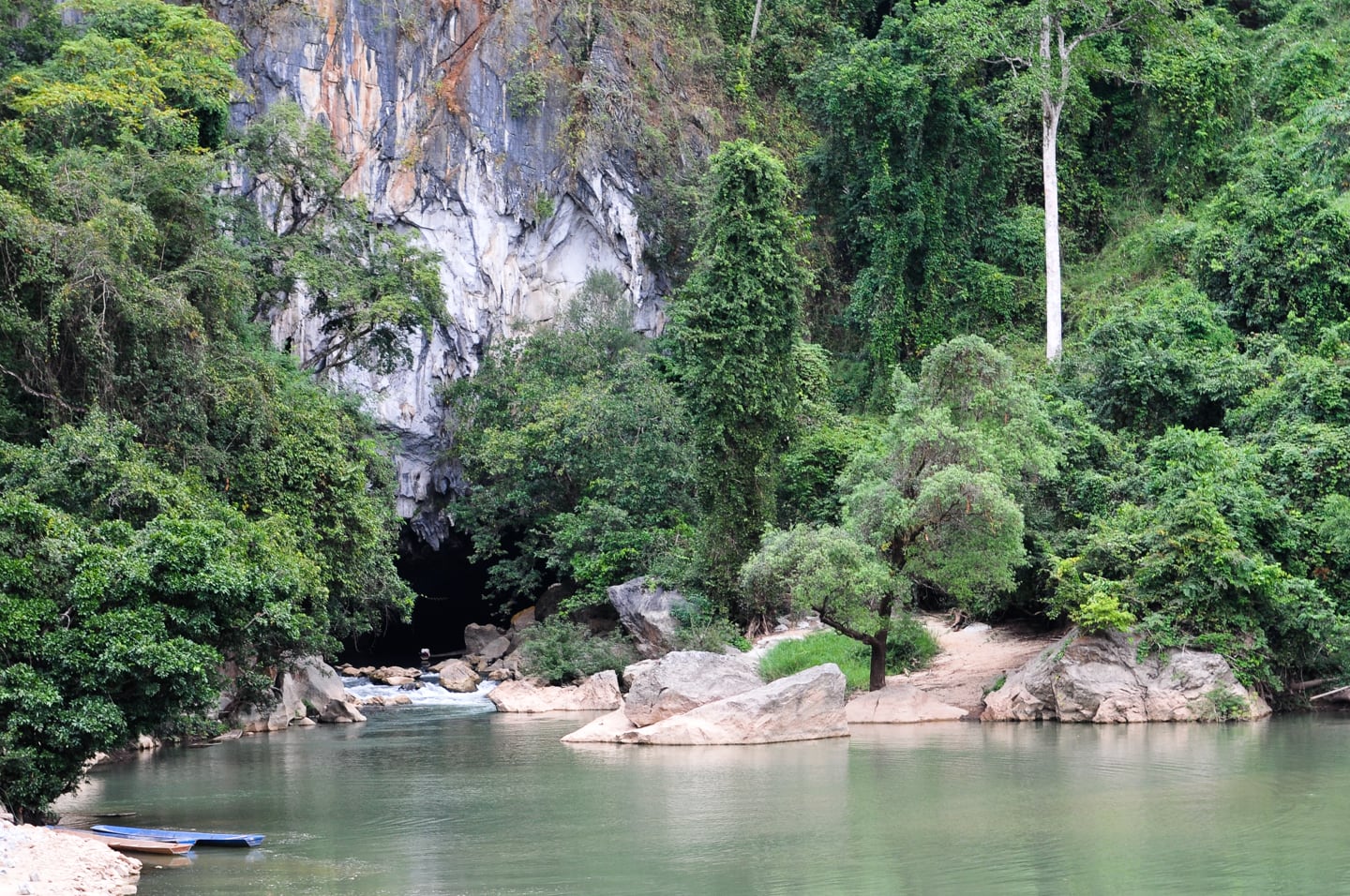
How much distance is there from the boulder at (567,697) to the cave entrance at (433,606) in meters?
7.75

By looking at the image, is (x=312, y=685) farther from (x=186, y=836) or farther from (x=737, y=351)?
(x=186, y=836)

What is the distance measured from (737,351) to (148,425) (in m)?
11.6

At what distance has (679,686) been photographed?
65.7ft

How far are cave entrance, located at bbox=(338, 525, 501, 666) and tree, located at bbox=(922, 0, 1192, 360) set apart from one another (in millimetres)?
16052

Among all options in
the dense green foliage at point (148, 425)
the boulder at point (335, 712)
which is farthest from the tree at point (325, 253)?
the boulder at point (335, 712)

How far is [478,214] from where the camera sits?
3247 centimetres

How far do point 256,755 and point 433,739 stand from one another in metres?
2.78

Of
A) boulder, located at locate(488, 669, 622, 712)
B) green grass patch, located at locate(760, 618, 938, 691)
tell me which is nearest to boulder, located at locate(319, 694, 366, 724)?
boulder, located at locate(488, 669, 622, 712)

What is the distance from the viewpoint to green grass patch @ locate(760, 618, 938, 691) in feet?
76.2

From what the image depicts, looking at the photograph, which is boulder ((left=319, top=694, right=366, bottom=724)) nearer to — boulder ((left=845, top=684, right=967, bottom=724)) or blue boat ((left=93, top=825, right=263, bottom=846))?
boulder ((left=845, top=684, right=967, bottom=724))

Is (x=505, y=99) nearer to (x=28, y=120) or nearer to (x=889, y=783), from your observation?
(x=28, y=120)

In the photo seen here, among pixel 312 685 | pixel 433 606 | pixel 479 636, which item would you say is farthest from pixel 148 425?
pixel 433 606

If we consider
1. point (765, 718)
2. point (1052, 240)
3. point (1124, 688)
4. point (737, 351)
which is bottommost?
point (765, 718)

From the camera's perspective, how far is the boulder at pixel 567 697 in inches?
981
